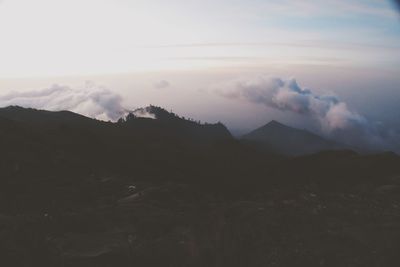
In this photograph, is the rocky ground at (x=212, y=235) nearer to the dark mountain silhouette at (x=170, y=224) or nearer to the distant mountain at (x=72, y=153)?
the dark mountain silhouette at (x=170, y=224)

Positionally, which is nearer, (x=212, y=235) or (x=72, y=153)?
(x=212, y=235)

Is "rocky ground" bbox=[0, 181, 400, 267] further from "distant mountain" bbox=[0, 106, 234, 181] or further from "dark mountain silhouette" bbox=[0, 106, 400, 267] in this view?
"distant mountain" bbox=[0, 106, 234, 181]

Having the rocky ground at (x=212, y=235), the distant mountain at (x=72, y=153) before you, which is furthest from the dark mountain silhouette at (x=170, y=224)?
the distant mountain at (x=72, y=153)

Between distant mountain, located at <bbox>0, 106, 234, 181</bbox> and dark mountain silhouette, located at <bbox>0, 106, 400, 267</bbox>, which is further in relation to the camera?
distant mountain, located at <bbox>0, 106, 234, 181</bbox>

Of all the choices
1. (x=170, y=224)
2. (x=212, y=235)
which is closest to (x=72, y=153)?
(x=170, y=224)

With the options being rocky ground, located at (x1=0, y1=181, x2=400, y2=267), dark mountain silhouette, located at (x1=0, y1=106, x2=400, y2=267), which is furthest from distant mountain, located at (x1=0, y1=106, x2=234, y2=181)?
rocky ground, located at (x1=0, y1=181, x2=400, y2=267)

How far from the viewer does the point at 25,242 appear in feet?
42.3

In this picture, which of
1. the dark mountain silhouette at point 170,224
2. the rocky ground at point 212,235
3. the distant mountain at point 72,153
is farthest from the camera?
the distant mountain at point 72,153

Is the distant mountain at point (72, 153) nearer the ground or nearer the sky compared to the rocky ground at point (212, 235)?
nearer the ground

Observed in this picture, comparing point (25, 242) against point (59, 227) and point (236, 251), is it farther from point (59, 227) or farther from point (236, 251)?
point (236, 251)

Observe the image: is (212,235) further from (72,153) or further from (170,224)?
(72,153)

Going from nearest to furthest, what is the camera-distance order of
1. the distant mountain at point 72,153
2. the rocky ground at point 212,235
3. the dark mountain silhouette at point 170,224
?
1. the rocky ground at point 212,235
2. the dark mountain silhouette at point 170,224
3. the distant mountain at point 72,153

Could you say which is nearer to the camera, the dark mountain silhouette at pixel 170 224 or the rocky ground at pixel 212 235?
the rocky ground at pixel 212 235

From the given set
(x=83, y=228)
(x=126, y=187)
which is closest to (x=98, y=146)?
(x=126, y=187)
